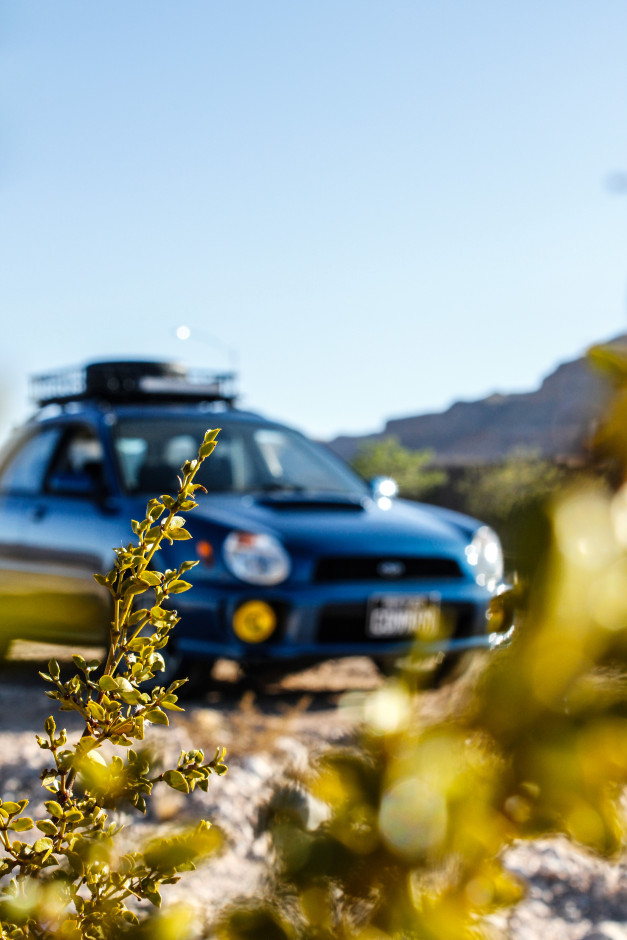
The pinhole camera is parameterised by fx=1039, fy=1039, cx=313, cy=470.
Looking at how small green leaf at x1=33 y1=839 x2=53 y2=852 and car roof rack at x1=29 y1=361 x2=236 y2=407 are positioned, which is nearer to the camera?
small green leaf at x1=33 y1=839 x2=53 y2=852

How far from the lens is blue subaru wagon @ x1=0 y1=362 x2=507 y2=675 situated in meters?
4.02

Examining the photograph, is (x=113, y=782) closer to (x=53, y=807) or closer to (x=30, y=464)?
(x=53, y=807)

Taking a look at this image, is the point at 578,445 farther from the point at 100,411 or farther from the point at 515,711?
the point at 100,411

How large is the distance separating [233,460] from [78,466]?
0.76m

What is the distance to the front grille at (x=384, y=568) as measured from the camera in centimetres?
426

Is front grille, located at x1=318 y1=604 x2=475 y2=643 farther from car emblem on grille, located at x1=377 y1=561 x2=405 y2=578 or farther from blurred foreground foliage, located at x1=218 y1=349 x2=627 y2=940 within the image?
blurred foreground foliage, located at x1=218 y1=349 x2=627 y2=940

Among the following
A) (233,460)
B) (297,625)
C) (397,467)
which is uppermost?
Answer: (233,460)

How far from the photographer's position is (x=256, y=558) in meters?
4.09

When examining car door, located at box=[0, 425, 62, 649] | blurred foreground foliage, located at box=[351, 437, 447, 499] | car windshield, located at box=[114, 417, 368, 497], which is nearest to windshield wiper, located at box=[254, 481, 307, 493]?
car windshield, located at box=[114, 417, 368, 497]

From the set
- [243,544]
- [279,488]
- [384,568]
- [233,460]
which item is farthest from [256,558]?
[233,460]

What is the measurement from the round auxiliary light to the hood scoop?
1.83ft

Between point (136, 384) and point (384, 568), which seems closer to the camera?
point (384, 568)

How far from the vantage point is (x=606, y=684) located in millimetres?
448

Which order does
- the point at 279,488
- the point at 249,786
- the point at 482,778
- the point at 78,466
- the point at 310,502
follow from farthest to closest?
1. the point at 78,466
2. the point at 279,488
3. the point at 310,502
4. the point at 249,786
5. the point at 482,778
